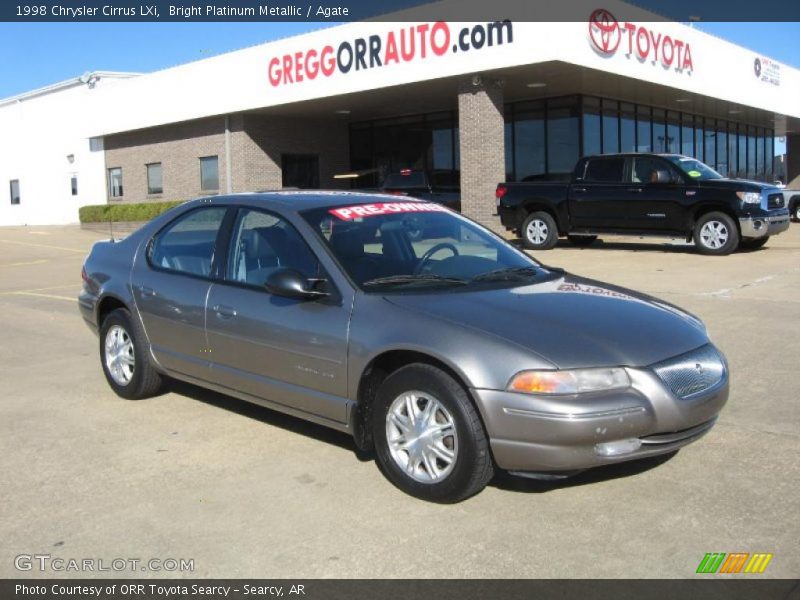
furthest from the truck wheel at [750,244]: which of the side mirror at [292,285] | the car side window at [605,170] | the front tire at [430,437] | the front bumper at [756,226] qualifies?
the front tire at [430,437]

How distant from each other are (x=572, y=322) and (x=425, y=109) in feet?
79.1

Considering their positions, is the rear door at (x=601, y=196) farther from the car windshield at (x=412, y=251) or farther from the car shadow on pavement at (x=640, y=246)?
the car windshield at (x=412, y=251)

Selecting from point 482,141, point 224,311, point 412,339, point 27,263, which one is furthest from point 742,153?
point 412,339

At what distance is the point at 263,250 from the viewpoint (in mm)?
5238

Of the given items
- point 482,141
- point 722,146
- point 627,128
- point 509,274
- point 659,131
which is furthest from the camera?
point 722,146

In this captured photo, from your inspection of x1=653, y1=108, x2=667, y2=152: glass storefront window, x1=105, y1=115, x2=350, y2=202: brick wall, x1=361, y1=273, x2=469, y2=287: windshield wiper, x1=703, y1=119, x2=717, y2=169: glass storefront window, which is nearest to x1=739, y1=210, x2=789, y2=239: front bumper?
x1=361, y1=273, x2=469, y2=287: windshield wiper

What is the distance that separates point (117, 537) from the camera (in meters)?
3.86

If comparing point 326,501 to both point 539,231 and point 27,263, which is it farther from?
point 27,263

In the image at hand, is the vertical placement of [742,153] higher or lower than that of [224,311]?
higher

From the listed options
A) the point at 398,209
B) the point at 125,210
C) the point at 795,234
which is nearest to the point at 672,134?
the point at 795,234

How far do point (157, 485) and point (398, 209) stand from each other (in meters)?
Answer: 2.28

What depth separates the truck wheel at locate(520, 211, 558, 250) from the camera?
1717 centimetres

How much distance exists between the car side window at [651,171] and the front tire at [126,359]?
11.9m

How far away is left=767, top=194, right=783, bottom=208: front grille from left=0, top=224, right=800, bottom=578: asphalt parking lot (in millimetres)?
9582
